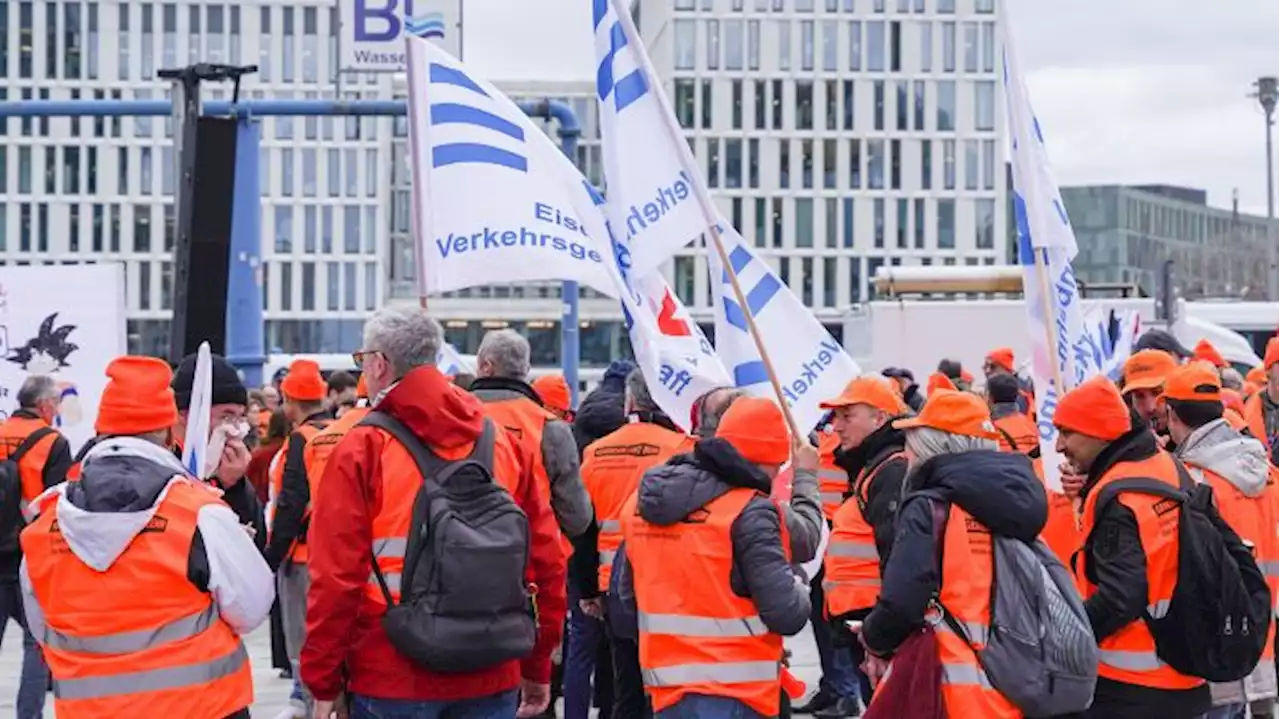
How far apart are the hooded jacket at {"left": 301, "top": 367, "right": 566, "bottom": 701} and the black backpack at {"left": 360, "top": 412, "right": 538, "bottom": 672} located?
3.0 inches

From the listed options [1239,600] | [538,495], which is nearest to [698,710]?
[538,495]

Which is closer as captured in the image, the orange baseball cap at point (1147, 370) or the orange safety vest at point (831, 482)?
the orange baseball cap at point (1147, 370)

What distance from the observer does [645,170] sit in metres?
7.73

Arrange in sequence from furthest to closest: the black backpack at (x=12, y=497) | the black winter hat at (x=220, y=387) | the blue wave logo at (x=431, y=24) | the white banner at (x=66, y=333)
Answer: the blue wave logo at (x=431, y=24)
the white banner at (x=66, y=333)
the black backpack at (x=12, y=497)
the black winter hat at (x=220, y=387)

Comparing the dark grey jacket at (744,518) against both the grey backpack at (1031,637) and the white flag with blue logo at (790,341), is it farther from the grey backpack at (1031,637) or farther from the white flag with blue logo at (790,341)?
the white flag with blue logo at (790,341)

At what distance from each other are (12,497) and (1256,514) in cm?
575

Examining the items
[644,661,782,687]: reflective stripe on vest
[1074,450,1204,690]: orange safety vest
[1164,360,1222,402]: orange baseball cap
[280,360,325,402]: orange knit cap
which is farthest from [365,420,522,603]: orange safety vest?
[280,360,325,402]: orange knit cap

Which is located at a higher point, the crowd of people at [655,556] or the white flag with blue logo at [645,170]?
the white flag with blue logo at [645,170]

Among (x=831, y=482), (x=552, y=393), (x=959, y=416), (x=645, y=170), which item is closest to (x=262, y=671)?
(x=552, y=393)

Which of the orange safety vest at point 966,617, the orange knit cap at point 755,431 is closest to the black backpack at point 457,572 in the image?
the orange knit cap at point 755,431

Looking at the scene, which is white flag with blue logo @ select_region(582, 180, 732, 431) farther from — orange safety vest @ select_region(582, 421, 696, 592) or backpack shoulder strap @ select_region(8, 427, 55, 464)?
backpack shoulder strap @ select_region(8, 427, 55, 464)

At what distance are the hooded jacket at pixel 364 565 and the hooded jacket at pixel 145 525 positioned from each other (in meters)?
0.19

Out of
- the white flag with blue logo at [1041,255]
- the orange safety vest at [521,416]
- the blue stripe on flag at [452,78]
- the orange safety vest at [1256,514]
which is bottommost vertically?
the orange safety vest at [1256,514]

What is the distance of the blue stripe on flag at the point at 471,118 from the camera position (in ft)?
27.5
